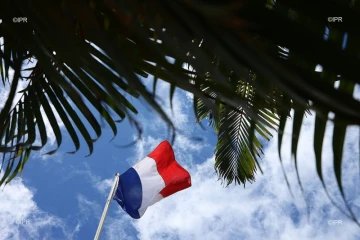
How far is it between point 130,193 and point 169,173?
0.58 meters

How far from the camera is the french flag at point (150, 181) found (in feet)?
19.2

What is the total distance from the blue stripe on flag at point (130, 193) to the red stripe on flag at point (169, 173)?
1.10ft

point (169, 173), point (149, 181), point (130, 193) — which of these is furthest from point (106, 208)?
point (169, 173)

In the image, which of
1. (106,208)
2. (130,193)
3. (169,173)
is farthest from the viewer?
(169,173)

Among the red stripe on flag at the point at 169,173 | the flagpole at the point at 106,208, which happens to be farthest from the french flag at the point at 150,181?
the flagpole at the point at 106,208

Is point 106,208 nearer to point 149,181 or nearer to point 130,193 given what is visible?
point 130,193

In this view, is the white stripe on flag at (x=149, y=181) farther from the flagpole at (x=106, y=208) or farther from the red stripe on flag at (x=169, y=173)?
the flagpole at (x=106, y=208)

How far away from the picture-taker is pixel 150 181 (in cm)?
598

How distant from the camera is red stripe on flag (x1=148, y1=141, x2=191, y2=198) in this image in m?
6.06

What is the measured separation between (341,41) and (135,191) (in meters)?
5.60

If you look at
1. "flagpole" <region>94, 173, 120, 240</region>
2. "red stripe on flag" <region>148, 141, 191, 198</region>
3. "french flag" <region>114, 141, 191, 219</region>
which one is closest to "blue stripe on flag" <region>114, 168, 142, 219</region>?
"french flag" <region>114, 141, 191, 219</region>

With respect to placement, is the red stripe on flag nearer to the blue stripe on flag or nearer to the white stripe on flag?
the white stripe on flag

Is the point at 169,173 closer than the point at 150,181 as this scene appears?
No

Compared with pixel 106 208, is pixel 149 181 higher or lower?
higher
